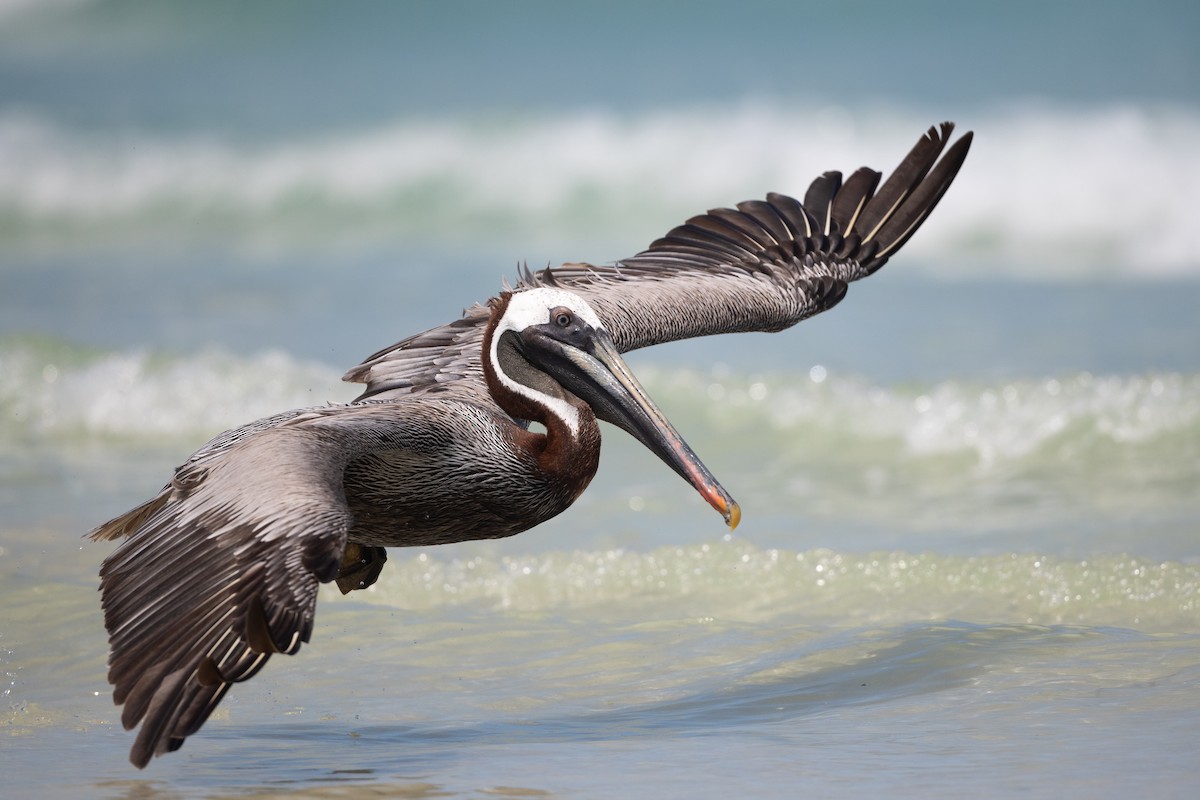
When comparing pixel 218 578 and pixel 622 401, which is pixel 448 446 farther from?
pixel 218 578

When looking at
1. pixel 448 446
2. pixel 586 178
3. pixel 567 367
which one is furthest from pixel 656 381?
pixel 586 178

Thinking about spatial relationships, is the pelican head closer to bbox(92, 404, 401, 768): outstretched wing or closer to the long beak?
the long beak

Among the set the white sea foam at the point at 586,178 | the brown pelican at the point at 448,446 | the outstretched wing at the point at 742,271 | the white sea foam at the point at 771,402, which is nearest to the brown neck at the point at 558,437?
the brown pelican at the point at 448,446

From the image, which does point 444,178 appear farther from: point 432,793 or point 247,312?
point 432,793

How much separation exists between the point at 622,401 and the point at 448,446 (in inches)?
28.0

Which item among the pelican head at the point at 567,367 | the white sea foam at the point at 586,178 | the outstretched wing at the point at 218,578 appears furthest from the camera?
the white sea foam at the point at 586,178

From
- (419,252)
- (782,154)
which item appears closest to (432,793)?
(419,252)

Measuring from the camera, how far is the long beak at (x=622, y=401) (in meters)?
6.33

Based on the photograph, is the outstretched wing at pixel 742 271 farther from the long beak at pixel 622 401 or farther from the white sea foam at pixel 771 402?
the white sea foam at pixel 771 402

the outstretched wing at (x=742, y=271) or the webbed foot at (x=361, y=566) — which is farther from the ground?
the outstretched wing at (x=742, y=271)

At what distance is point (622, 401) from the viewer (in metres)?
6.49

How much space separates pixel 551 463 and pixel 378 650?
5.75 feet

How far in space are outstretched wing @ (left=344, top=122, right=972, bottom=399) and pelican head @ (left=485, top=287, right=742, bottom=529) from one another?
64 centimetres

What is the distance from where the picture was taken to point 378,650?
7785mm
